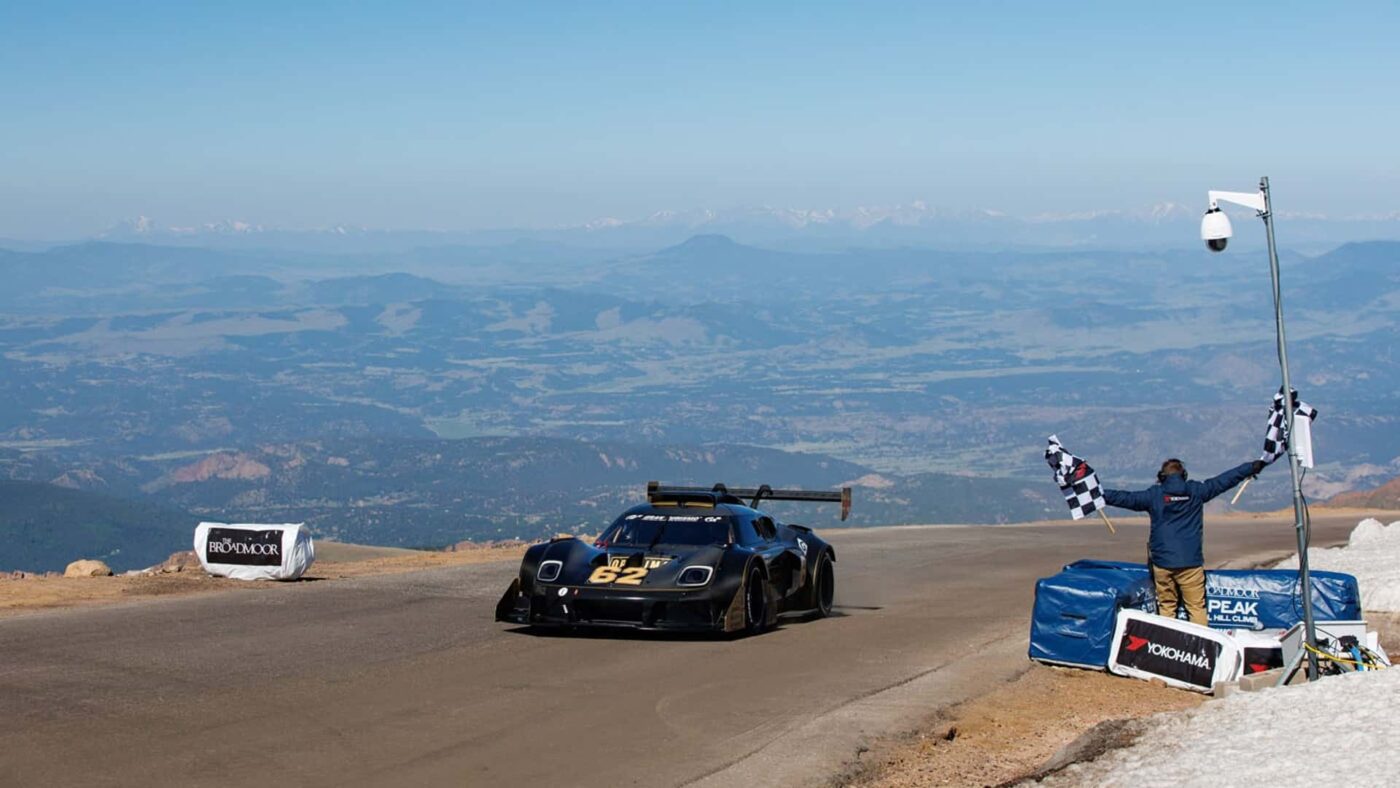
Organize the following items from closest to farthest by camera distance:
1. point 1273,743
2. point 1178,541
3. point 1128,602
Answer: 1. point 1273,743
2. point 1128,602
3. point 1178,541

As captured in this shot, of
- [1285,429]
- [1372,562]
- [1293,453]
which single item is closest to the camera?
[1293,453]

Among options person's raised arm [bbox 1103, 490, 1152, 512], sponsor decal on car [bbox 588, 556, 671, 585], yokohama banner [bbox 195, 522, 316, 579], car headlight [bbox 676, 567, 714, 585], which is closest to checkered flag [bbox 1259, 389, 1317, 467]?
person's raised arm [bbox 1103, 490, 1152, 512]

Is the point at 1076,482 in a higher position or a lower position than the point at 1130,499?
higher

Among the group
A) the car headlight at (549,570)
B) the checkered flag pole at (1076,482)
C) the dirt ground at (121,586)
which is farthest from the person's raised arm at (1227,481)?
the dirt ground at (121,586)

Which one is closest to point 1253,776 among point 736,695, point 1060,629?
point 736,695

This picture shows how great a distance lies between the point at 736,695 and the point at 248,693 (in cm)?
373

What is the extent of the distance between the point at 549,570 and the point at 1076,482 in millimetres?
5036

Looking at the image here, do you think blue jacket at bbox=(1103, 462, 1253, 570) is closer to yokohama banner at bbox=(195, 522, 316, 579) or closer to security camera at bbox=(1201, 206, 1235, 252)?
security camera at bbox=(1201, 206, 1235, 252)

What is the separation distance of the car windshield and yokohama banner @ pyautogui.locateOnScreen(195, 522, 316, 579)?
21.1 feet

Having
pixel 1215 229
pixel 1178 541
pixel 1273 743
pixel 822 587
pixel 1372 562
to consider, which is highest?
pixel 1215 229

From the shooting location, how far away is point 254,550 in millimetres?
22609

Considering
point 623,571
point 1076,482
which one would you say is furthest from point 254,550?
point 1076,482

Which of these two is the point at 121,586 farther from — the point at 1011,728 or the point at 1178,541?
the point at 1011,728

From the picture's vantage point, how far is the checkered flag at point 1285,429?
12703mm
